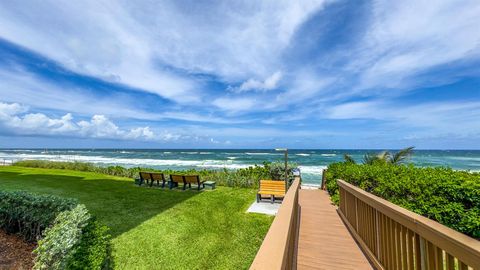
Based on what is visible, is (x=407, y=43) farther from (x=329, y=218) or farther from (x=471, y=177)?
(x=329, y=218)

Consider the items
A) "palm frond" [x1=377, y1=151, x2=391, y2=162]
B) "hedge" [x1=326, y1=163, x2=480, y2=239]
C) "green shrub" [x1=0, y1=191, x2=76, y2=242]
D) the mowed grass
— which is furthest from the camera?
"palm frond" [x1=377, y1=151, x2=391, y2=162]

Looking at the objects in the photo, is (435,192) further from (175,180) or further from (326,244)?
(175,180)

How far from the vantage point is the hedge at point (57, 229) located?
130 inches

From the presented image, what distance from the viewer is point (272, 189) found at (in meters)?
8.79

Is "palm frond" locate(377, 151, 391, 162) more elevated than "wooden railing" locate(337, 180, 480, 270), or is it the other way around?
"palm frond" locate(377, 151, 391, 162)

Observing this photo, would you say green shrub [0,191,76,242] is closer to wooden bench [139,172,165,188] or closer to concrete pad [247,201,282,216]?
concrete pad [247,201,282,216]

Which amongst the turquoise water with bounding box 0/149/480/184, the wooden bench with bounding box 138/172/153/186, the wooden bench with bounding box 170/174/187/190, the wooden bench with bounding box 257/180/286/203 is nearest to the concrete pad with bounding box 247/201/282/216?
the wooden bench with bounding box 257/180/286/203

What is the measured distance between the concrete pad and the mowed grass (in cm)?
30

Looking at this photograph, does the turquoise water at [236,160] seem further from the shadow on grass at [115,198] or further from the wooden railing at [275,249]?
the wooden railing at [275,249]

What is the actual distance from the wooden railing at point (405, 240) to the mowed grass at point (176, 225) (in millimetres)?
2306

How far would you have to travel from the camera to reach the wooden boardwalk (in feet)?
11.3

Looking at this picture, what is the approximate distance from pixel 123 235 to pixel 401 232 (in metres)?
5.73

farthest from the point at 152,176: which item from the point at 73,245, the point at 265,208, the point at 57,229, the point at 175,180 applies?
the point at 73,245

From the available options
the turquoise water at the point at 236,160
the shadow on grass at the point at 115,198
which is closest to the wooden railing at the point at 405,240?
the shadow on grass at the point at 115,198
